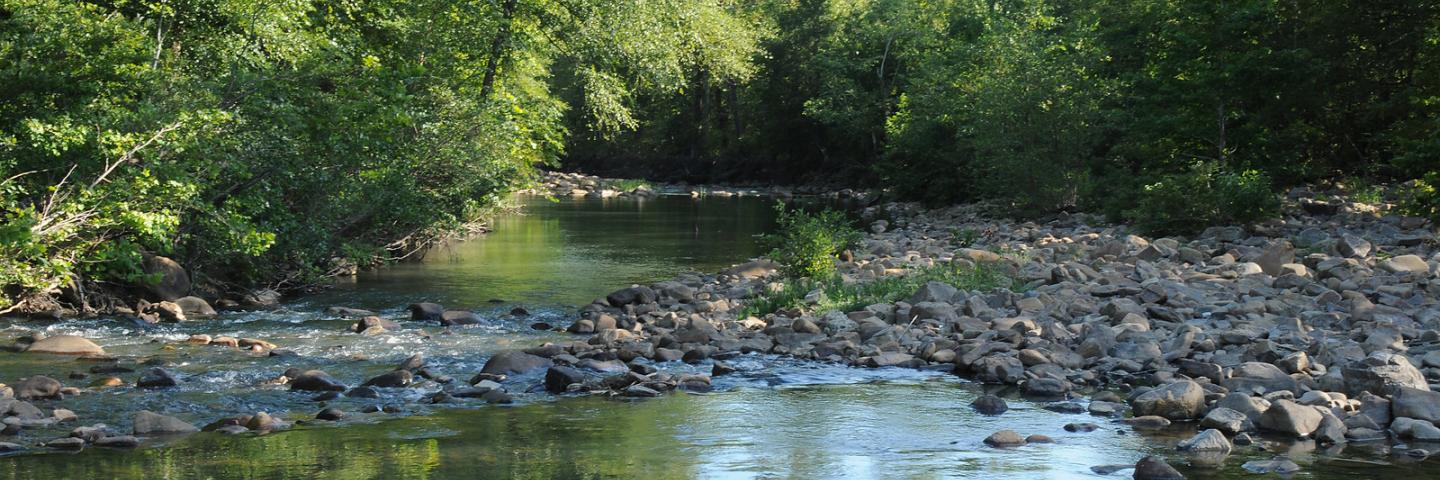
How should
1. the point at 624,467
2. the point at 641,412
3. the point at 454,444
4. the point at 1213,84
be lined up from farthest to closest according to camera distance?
→ the point at 1213,84
the point at 641,412
the point at 454,444
the point at 624,467

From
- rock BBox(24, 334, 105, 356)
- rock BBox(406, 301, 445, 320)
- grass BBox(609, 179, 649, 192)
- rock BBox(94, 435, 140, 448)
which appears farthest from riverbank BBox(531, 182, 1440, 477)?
grass BBox(609, 179, 649, 192)

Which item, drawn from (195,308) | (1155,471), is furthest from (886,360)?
(195,308)

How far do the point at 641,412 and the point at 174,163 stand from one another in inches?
253

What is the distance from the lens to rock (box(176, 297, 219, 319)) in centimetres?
1484

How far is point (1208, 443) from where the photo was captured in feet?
26.7

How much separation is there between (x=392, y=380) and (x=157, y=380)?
185cm

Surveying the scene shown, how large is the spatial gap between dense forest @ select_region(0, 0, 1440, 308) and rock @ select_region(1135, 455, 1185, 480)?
29.8 feet

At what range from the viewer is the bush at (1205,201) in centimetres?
2009

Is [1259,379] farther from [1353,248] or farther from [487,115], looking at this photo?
[487,115]

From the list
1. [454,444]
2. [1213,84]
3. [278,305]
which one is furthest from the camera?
[1213,84]

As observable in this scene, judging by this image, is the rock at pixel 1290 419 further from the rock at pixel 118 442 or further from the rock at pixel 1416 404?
the rock at pixel 118 442

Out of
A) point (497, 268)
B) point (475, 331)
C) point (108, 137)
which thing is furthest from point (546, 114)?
point (108, 137)

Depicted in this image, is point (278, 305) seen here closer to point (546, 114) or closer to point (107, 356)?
point (107, 356)

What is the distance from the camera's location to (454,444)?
8523 millimetres
